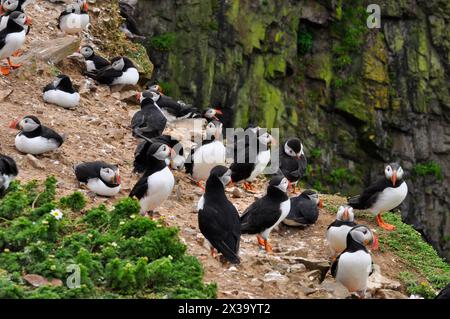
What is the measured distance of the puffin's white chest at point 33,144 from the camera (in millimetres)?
9664

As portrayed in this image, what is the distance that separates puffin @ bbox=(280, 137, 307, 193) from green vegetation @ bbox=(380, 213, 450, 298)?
1457mm

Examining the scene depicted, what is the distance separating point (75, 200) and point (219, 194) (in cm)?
139

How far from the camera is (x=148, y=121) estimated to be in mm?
11297

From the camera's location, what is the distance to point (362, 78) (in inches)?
1196

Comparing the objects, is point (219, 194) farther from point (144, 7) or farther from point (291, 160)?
point (144, 7)

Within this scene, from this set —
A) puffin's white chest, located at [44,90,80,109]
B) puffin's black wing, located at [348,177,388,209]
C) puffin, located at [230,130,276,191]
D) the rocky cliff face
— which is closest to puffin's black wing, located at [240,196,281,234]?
puffin's black wing, located at [348,177,388,209]

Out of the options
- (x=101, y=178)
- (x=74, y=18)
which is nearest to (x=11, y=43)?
(x=74, y=18)

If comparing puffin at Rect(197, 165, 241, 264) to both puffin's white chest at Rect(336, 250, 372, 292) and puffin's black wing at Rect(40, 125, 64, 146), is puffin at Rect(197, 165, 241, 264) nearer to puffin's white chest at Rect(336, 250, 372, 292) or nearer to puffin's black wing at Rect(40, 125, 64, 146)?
puffin's white chest at Rect(336, 250, 372, 292)

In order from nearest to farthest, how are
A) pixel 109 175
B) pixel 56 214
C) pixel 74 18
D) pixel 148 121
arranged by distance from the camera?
pixel 56 214 < pixel 109 175 < pixel 148 121 < pixel 74 18

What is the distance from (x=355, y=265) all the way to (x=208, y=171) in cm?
314

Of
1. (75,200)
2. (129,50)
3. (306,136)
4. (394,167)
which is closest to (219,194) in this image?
(75,200)

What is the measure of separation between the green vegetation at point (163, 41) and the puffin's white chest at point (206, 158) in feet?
53.3

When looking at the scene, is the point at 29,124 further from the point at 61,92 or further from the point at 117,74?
the point at 117,74

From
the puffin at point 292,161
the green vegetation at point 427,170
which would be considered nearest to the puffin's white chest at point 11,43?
the puffin at point 292,161
